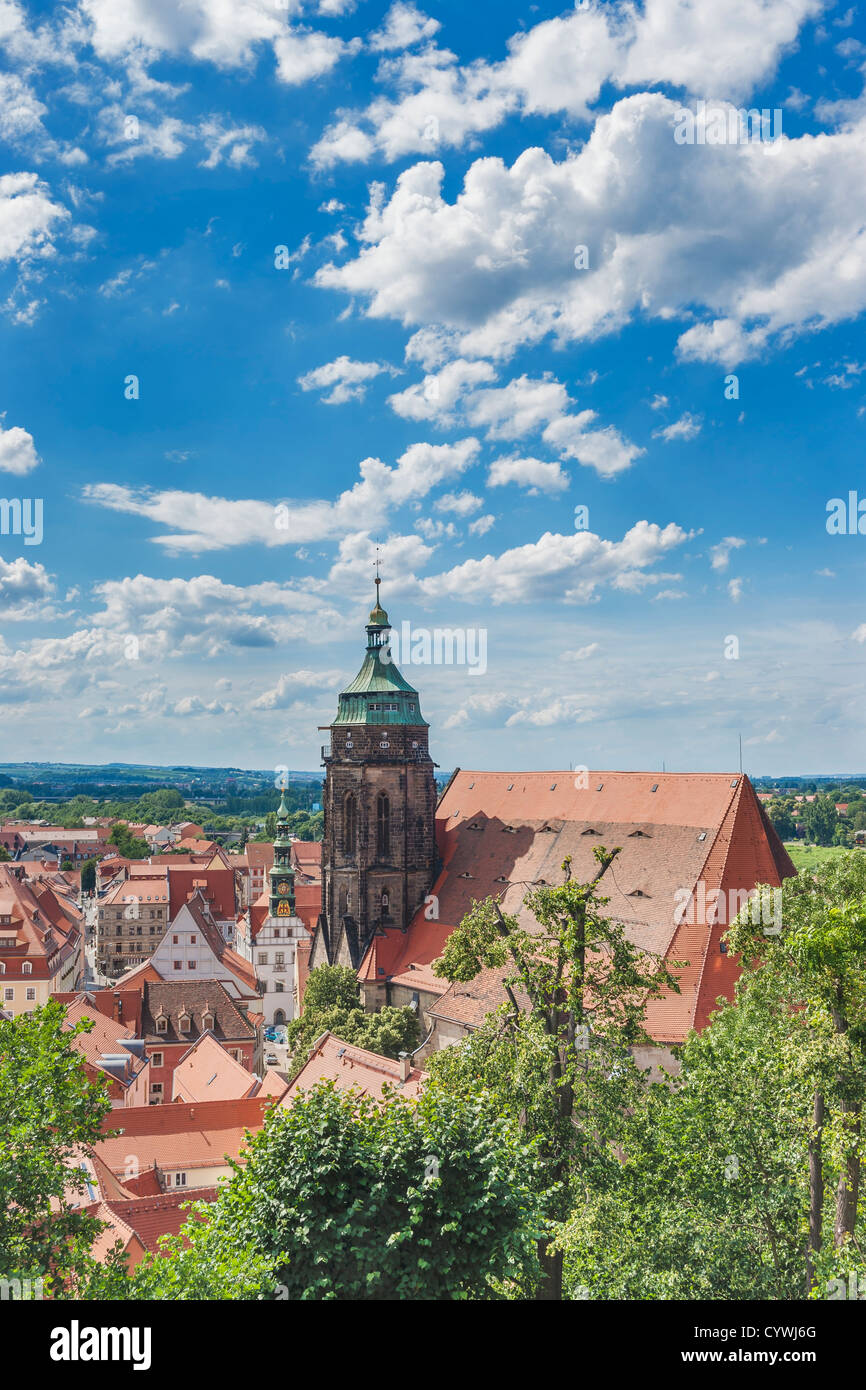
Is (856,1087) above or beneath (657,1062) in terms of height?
above

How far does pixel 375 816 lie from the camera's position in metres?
57.3

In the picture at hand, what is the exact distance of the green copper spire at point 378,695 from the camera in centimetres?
5800

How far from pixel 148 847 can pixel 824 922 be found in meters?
176

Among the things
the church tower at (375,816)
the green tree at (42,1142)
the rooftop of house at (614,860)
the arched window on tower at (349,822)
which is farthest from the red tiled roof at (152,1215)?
the arched window on tower at (349,822)

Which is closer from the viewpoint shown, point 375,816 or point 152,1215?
point 152,1215

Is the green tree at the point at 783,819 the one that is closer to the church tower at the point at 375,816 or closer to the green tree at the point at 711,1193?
the church tower at the point at 375,816

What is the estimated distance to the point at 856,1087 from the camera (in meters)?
19.1

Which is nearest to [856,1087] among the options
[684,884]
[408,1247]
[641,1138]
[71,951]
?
[641,1138]

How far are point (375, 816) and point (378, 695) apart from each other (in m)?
7.01

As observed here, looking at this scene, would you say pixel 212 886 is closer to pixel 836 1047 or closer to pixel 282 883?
pixel 282 883

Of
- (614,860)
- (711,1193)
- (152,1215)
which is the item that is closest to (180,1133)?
(152,1215)
